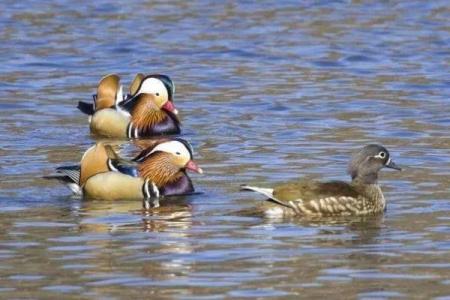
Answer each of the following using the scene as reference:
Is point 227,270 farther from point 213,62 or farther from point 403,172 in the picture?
point 213,62

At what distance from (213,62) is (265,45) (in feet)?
6.29

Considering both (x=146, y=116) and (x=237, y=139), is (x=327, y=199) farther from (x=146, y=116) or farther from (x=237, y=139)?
(x=146, y=116)

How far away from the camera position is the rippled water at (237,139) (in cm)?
1180

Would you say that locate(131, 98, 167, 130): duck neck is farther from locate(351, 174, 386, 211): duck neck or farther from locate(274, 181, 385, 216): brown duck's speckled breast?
locate(274, 181, 385, 216): brown duck's speckled breast

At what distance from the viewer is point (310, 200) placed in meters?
14.2

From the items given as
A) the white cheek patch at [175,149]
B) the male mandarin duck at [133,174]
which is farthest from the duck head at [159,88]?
the male mandarin duck at [133,174]

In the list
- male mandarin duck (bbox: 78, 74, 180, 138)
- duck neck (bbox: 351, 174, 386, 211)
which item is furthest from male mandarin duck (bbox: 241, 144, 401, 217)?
male mandarin duck (bbox: 78, 74, 180, 138)

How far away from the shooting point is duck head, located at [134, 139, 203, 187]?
622 inches

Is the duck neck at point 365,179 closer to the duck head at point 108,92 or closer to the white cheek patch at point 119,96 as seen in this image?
the duck head at point 108,92

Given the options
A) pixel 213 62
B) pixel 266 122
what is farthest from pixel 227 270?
pixel 213 62

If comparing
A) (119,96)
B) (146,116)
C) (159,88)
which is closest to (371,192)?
(146,116)

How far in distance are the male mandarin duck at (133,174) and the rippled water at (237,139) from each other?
0.21m

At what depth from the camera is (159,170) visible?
15.9 m

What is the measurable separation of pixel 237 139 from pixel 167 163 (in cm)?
312
